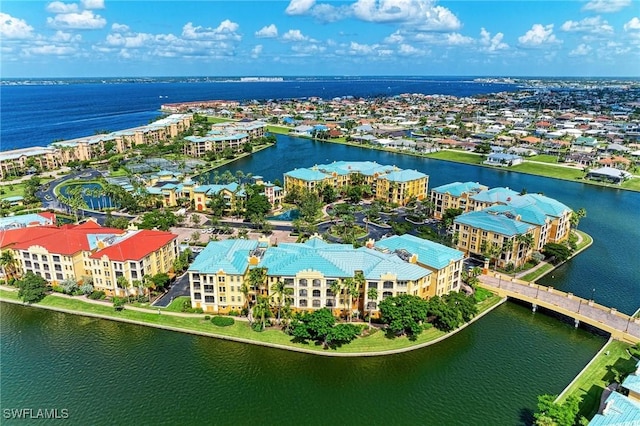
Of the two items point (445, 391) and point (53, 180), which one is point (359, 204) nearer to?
point (445, 391)

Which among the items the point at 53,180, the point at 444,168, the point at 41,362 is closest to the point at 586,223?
the point at 444,168

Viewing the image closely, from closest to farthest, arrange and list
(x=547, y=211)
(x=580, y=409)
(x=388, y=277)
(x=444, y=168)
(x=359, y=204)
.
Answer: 1. (x=580, y=409)
2. (x=388, y=277)
3. (x=547, y=211)
4. (x=359, y=204)
5. (x=444, y=168)

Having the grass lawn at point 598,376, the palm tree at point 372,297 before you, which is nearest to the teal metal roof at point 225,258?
the palm tree at point 372,297

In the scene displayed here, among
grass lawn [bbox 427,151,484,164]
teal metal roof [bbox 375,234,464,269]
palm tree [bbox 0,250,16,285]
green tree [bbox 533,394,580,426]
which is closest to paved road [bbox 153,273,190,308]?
palm tree [bbox 0,250,16,285]

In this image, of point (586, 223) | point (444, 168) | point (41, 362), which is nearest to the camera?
point (41, 362)

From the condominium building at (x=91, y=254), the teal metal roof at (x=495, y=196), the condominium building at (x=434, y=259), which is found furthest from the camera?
the teal metal roof at (x=495, y=196)

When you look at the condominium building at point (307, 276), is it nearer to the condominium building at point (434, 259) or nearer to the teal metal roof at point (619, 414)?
the condominium building at point (434, 259)

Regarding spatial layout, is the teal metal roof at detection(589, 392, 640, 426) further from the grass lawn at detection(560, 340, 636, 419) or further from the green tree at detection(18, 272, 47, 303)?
the green tree at detection(18, 272, 47, 303)
